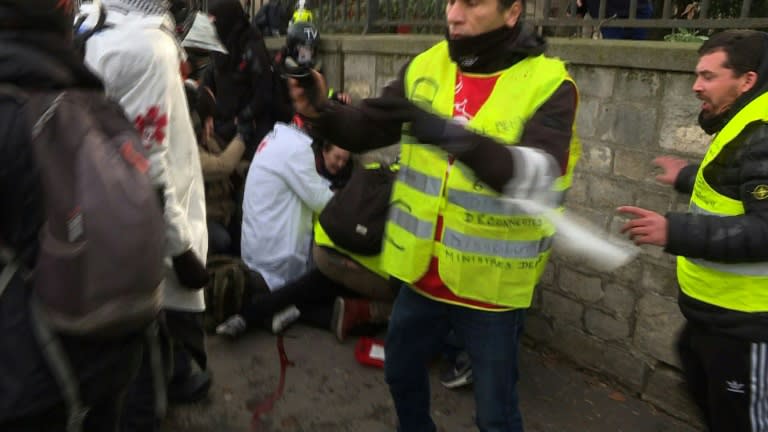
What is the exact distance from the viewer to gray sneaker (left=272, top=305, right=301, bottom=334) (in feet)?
13.8

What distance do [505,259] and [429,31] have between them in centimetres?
297

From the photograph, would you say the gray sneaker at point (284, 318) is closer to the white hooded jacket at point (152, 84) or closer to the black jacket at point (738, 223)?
the white hooded jacket at point (152, 84)

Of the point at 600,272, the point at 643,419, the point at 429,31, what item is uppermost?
the point at 429,31

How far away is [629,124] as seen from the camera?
342 cm

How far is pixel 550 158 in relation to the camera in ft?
6.62

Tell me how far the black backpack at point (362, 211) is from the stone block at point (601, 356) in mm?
1142

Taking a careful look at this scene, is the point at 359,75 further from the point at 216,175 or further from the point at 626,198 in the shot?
the point at 626,198

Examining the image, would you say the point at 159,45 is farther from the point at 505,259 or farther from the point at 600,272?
the point at 600,272

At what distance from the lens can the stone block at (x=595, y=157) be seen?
3.54m

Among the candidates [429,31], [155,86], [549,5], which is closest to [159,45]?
[155,86]

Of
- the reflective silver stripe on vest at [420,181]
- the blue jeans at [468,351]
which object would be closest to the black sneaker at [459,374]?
the blue jeans at [468,351]

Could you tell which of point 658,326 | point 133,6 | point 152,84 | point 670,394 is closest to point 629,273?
point 658,326

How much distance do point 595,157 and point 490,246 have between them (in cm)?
157

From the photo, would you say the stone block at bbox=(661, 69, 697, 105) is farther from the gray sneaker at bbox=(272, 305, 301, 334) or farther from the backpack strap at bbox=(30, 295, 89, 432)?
the backpack strap at bbox=(30, 295, 89, 432)
